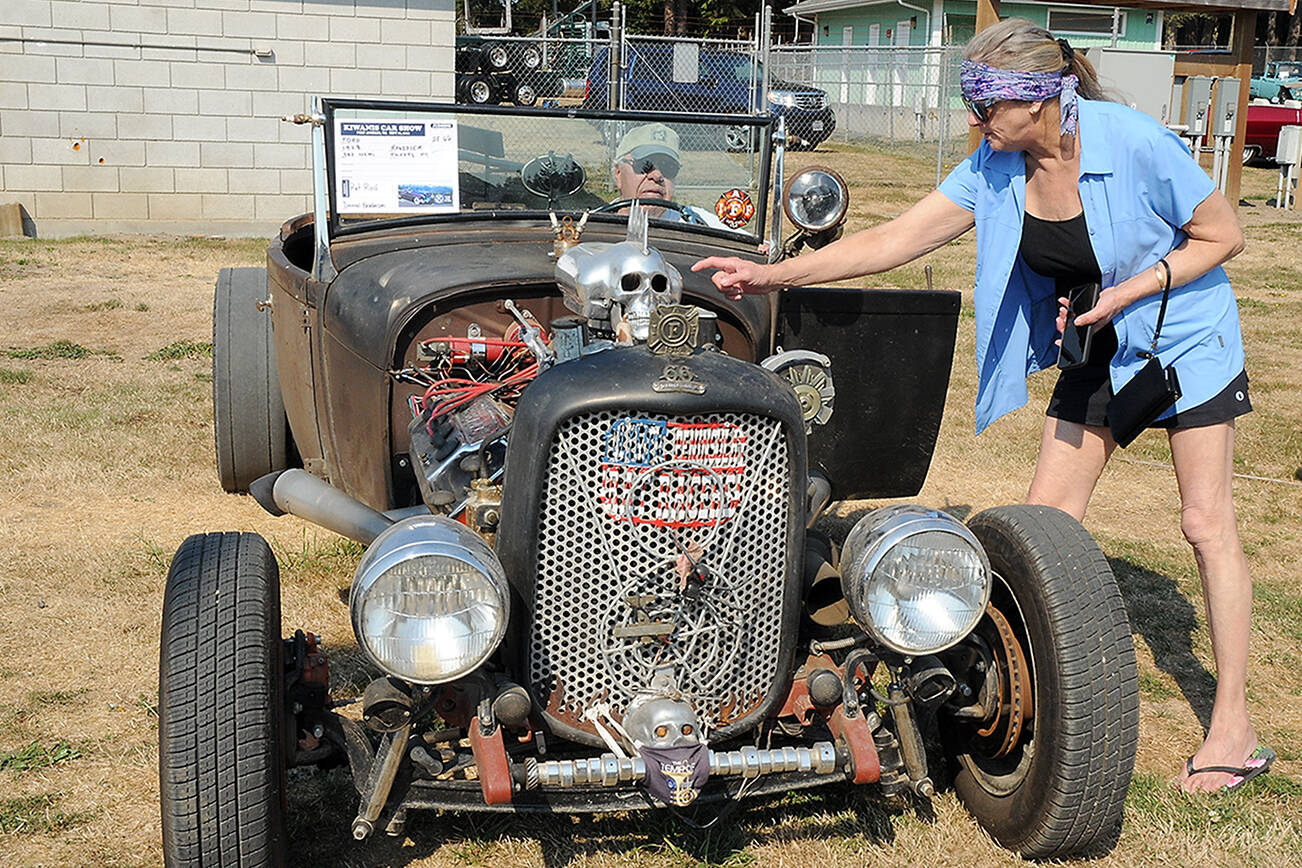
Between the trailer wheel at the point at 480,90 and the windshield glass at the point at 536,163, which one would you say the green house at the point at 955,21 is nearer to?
the trailer wheel at the point at 480,90

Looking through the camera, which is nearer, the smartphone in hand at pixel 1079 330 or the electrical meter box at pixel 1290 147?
the smartphone in hand at pixel 1079 330

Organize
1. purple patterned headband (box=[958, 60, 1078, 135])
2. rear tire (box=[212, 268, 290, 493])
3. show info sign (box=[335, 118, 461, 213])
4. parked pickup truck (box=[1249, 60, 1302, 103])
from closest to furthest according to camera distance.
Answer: purple patterned headband (box=[958, 60, 1078, 135])
show info sign (box=[335, 118, 461, 213])
rear tire (box=[212, 268, 290, 493])
parked pickup truck (box=[1249, 60, 1302, 103])

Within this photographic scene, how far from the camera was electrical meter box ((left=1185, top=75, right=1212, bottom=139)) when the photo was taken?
15.1 m

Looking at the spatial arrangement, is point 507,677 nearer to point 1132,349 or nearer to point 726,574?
point 726,574

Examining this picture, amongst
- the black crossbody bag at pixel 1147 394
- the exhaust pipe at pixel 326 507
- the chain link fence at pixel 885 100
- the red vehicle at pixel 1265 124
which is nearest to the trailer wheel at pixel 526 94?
the chain link fence at pixel 885 100

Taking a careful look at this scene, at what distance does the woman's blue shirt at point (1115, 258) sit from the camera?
9.98 ft

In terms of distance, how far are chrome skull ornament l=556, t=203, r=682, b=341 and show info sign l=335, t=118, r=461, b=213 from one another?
126 cm

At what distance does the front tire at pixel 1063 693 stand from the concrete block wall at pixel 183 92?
35.3 feet

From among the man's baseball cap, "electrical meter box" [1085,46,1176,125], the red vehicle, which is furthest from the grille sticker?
the red vehicle

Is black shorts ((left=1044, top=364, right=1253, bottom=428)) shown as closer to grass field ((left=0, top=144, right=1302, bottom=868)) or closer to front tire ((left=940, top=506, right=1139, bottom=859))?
front tire ((left=940, top=506, right=1139, bottom=859))

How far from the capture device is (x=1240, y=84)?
Result: 49.2 ft

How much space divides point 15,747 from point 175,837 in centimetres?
122

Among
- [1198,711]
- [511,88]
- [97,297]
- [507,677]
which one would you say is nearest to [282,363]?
[507,677]

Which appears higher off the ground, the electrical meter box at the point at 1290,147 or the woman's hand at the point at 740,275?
the electrical meter box at the point at 1290,147
